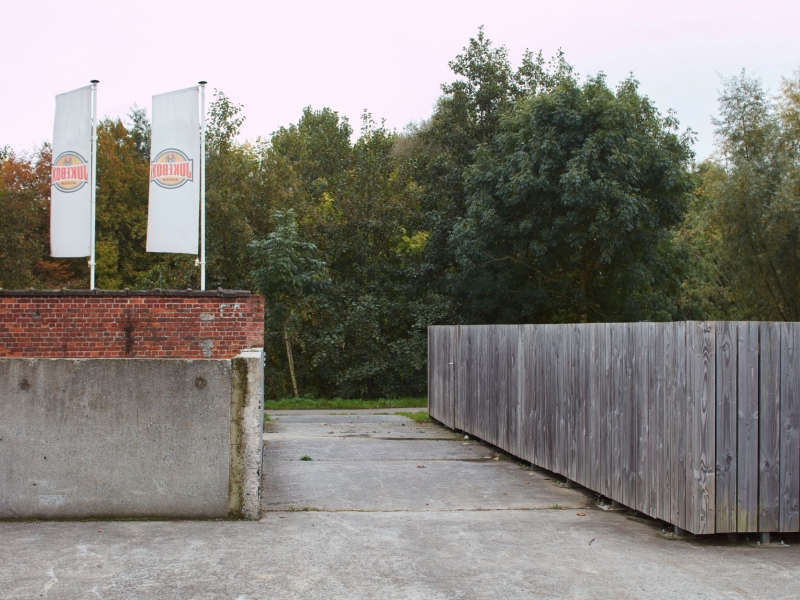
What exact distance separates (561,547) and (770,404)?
202 centimetres

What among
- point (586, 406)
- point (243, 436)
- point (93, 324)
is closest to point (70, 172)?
point (93, 324)

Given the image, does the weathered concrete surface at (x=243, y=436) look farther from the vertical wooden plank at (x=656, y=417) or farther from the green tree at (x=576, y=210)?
the green tree at (x=576, y=210)

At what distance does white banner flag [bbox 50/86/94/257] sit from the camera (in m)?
13.0

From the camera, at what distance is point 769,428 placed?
652 cm

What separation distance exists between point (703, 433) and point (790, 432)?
760 millimetres

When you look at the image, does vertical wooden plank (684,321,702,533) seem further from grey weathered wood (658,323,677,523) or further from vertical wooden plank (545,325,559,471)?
vertical wooden plank (545,325,559,471)

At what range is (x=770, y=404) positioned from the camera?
653cm

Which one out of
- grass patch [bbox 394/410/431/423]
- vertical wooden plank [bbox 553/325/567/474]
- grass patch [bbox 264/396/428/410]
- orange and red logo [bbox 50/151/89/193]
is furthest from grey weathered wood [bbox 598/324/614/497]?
grass patch [bbox 264/396/428/410]

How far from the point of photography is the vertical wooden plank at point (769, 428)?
6484mm

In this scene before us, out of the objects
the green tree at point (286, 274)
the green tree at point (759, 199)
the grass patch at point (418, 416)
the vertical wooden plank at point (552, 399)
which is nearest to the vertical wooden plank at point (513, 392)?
the vertical wooden plank at point (552, 399)

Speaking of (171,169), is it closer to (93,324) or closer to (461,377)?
(93,324)

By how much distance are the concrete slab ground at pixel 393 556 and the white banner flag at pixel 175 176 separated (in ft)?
20.3

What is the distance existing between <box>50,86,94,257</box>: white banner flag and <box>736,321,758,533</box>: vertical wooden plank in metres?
10.2

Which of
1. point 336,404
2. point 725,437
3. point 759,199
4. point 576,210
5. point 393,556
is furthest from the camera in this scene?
point 759,199
